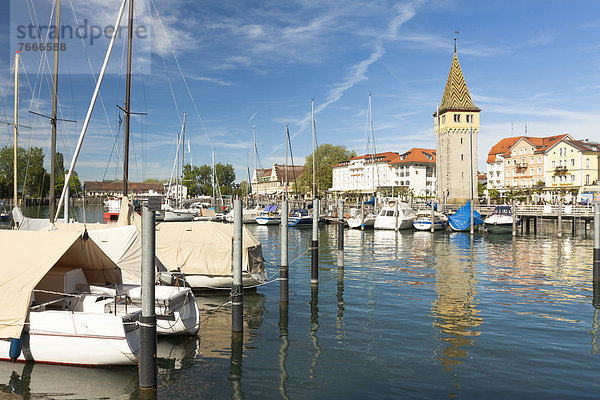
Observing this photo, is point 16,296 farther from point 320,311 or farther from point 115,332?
point 320,311

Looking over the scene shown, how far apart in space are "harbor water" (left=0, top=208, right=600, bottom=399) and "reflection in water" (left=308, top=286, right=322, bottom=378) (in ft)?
0.17

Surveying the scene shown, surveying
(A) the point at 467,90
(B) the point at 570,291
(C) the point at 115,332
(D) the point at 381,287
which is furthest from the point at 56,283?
(A) the point at 467,90

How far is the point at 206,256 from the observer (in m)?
20.8

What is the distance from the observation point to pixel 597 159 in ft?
339

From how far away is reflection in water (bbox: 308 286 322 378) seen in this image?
1266 cm

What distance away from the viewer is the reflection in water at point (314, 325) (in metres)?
12.7

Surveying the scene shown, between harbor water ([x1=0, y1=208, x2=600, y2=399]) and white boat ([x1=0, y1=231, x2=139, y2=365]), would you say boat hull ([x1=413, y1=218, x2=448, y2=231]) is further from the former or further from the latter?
white boat ([x1=0, y1=231, x2=139, y2=365])

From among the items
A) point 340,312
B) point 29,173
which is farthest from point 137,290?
point 29,173

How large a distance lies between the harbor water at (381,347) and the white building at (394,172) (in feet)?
317

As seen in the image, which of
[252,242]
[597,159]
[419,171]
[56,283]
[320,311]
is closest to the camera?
[56,283]

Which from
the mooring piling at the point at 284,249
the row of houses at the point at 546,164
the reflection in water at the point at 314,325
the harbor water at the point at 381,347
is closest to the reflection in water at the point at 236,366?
the harbor water at the point at 381,347

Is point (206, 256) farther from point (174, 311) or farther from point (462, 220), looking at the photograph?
point (462, 220)

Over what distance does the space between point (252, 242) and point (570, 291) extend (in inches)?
634

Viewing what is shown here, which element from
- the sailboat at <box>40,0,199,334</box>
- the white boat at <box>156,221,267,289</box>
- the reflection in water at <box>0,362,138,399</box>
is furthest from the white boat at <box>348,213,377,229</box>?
the reflection in water at <box>0,362,138,399</box>
